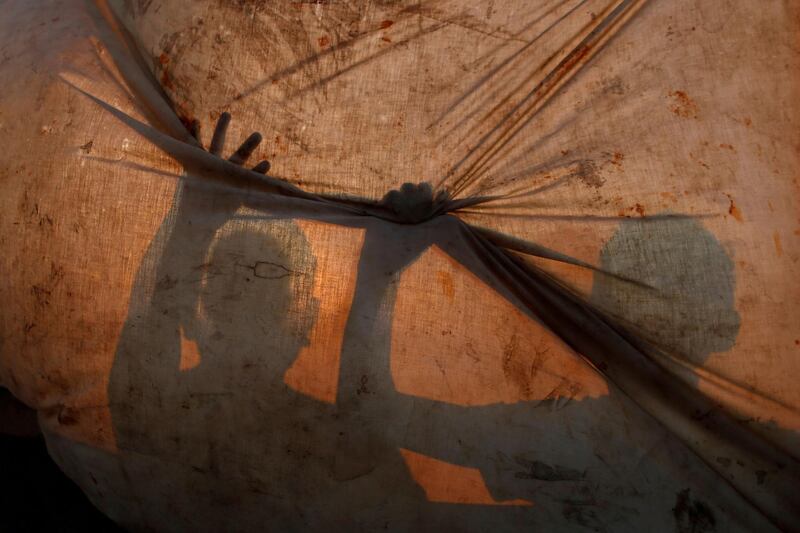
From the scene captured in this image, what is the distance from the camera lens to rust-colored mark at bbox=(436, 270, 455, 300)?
107cm

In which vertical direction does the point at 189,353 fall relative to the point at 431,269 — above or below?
below

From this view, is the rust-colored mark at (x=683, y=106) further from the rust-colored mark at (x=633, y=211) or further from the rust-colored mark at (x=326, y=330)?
the rust-colored mark at (x=326, y=330)

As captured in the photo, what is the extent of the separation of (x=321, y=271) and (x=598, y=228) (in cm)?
45

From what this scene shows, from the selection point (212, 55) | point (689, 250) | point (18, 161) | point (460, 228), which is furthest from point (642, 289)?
point (18, 161)

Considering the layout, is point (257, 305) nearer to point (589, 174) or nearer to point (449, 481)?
point (449, 481)

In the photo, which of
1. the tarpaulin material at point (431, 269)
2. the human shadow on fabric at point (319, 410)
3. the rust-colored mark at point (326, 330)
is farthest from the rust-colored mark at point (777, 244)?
the rust-colored mark at point (326, 330)

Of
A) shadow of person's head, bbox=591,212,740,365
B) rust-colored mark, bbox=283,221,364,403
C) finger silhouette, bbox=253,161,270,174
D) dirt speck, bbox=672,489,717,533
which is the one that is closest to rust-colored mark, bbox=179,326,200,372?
rust-colored mark, bbox=283,221,364,403

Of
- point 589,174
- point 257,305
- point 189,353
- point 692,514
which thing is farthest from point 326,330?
point 692,514

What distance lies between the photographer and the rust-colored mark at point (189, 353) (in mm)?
1085

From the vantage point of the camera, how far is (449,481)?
3.54 feet

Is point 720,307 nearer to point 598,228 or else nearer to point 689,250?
point 689,250

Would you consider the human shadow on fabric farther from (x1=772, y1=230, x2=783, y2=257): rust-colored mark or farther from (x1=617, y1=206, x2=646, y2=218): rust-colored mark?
(x1=772, y1=230, x2=783, y2=257): rust-colored mark

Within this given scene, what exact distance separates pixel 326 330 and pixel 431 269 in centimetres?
19

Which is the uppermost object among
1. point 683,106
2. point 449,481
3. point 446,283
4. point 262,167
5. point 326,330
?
point 683,106
